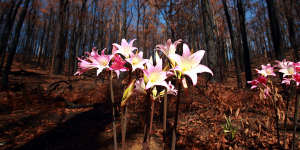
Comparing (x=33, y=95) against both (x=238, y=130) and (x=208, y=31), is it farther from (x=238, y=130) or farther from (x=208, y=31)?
(x=208, y=31)

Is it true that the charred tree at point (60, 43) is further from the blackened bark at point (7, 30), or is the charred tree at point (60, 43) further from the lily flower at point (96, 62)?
the lily flower at point (96, 62)

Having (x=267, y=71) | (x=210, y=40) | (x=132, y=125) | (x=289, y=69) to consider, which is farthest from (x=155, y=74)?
(x=210, y=40)

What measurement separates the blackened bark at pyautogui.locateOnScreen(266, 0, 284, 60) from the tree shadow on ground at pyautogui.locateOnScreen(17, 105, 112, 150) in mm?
6196

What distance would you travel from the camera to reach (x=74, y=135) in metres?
2.74

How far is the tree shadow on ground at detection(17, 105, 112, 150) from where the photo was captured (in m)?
2.34

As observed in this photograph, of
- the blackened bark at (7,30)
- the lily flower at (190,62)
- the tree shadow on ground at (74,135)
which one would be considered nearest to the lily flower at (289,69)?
the lily flower at (190,62)

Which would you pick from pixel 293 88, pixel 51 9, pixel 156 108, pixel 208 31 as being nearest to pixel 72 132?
pixel 156 108

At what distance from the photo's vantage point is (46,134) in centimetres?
282

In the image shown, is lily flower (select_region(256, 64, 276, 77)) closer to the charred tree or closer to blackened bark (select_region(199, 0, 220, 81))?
blackened bark (select_region(199, 0, 220, 81))

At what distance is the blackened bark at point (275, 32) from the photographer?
4.93 meters


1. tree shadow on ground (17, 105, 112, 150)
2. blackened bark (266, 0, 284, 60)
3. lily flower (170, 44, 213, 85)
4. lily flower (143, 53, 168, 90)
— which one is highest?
blackened bark (266, 0, 284, 60)

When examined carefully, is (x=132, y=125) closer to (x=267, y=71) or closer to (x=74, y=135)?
(x=74, y=135)

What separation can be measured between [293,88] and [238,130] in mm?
1435

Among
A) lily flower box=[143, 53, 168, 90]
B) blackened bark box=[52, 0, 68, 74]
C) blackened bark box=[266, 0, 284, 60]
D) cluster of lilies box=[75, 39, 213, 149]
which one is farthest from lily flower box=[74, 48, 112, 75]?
blackened bark box=[52, 0, 68, 74]
